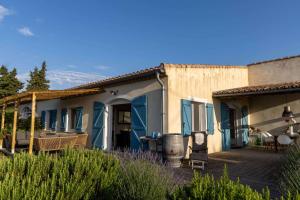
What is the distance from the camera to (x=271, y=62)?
1274 centimetres

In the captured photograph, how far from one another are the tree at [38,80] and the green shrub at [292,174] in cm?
3037

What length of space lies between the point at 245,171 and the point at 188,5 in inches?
375

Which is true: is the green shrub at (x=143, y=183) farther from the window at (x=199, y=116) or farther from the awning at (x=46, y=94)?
the window at (x=199, y=116)

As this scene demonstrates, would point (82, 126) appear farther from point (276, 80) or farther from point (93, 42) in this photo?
point (276, 80)

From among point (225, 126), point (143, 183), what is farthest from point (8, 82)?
point (143, 183)

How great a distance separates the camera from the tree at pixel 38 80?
30369mm

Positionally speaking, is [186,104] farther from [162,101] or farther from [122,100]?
[122,100]

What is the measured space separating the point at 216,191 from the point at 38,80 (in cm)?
3301

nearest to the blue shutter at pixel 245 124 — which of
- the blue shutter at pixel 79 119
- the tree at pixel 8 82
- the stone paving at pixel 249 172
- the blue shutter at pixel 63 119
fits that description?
the stone paving at pixel 249 172

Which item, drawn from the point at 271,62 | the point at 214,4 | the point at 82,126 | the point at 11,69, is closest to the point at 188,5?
the point at 214,4

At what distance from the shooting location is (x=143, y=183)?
2.90 m

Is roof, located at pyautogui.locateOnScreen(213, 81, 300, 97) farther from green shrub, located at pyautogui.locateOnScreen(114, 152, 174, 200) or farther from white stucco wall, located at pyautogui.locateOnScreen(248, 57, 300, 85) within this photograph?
green shrub, located at pyautogui.locateOnScreen(114, 152, 174, 200)

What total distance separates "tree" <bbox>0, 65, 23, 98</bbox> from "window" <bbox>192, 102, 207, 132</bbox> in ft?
81.6

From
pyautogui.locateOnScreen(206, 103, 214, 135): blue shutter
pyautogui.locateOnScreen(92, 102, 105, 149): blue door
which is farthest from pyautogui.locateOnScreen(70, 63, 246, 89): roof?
pyautogui.locateOnScreen(206, 103, 214, 135): blue shutter
